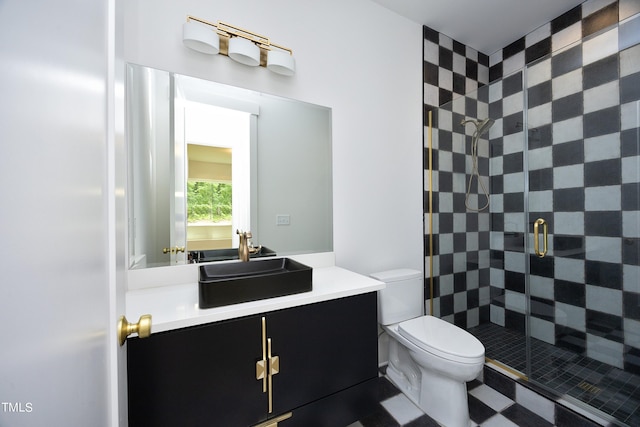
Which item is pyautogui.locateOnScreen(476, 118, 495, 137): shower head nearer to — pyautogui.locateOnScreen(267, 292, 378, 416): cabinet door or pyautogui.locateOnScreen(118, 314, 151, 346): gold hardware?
pyautogui.locateOnScreen(267, 292, 378, 416): cabinet door

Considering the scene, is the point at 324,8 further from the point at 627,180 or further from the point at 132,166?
the point at 627,180

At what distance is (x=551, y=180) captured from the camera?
67.6 inches

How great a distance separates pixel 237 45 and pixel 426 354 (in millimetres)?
1923

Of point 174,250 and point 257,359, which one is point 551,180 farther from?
point 174,250

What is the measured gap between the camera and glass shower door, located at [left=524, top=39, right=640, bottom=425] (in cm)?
137

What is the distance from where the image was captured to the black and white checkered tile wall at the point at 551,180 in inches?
55.4

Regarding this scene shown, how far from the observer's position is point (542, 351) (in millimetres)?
1717

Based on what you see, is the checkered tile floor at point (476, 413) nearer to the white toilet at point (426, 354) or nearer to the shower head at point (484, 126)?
the white toilet at point (426, 354)

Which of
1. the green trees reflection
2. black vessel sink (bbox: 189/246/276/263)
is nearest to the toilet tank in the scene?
black vessel sink (bbox: 189/246/276/263)

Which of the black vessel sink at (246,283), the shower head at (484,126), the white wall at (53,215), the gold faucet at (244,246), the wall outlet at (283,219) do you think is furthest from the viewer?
the shower head at (484,126)

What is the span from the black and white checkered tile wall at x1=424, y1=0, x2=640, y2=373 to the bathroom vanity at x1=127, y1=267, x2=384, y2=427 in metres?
1.22

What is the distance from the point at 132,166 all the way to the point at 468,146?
7.38ft

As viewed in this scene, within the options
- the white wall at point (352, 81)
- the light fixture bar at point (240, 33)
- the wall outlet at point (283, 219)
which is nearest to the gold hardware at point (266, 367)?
the wall outlet at point (283, 219)

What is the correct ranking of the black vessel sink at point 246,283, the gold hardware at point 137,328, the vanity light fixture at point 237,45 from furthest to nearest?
1. the vanity light fixture at point 237,45
2. the black vessel sink at point 246,283
3. the gold hardware at point 137,328
